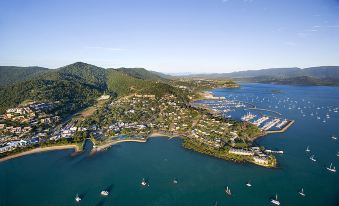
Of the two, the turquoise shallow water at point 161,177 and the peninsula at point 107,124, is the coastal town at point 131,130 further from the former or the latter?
the turquoise shallow water at point 161,177

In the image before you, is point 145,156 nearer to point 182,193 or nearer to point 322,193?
point 182,193

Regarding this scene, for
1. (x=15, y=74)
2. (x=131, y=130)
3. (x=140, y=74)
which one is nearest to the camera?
(x=131, y=130)

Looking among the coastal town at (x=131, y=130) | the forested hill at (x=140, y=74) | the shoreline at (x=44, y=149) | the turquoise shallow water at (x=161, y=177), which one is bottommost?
the turquoise shallow water at (x=161, y=177)

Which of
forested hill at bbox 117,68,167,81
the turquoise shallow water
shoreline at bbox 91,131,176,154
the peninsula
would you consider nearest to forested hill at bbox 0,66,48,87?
the peninsula

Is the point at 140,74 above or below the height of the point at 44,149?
above

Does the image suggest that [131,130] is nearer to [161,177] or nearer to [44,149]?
[44,149]

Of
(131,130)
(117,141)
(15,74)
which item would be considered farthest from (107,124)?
(15,74)

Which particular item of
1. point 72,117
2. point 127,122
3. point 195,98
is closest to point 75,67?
point 195,98

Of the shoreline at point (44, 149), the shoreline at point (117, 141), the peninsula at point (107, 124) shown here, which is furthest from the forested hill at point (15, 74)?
the shoreline at point (117, 141)
